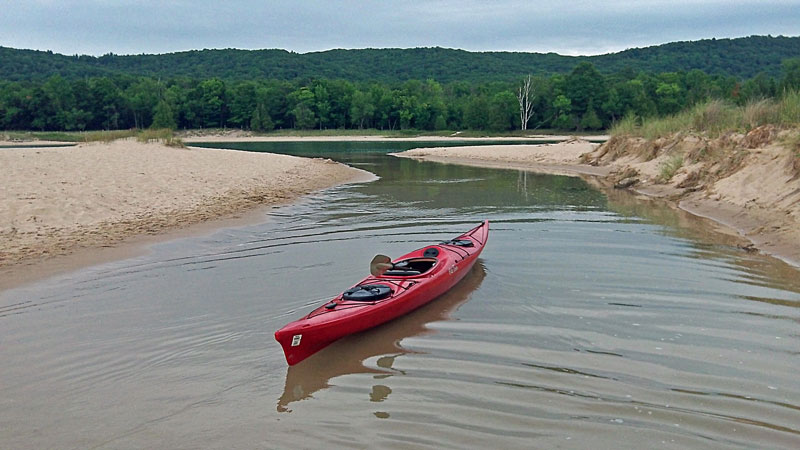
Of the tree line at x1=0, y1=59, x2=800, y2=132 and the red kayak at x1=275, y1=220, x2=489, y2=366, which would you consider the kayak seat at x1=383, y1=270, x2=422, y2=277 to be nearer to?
the red kayak at x1=275, y1=220, x2=489, y2=366

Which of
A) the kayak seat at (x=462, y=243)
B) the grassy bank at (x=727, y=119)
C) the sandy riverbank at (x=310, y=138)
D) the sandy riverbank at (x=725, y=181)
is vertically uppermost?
the grassy bank at (x=727, y=119)

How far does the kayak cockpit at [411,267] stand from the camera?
25.3 feet

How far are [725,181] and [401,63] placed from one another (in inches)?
5559

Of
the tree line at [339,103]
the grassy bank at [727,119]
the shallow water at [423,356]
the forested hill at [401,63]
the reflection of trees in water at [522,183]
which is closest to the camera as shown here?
the shallow water at [423,356]

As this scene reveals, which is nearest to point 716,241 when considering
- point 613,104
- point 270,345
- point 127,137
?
point 270,345

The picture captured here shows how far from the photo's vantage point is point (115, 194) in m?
14.0

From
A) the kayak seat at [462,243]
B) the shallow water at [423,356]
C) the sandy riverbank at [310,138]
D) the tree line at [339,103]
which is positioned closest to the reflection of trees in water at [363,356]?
the shallow water at [423,356]

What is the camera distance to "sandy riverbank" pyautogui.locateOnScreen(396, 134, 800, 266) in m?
10.9

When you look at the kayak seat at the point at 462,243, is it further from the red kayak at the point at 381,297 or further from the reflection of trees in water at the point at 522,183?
the reflection of trees in water at the point at 522,183

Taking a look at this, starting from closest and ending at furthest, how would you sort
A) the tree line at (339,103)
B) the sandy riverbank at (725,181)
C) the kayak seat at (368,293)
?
the kayak seat at (368,293), the sandy riverbank at (725,181), the tree line at (339,103)

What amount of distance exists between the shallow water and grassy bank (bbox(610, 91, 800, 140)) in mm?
7525

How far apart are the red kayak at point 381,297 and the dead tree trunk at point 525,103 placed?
75.6 meters

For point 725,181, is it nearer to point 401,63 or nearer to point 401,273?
point 401,273

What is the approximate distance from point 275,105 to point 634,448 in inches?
3648
